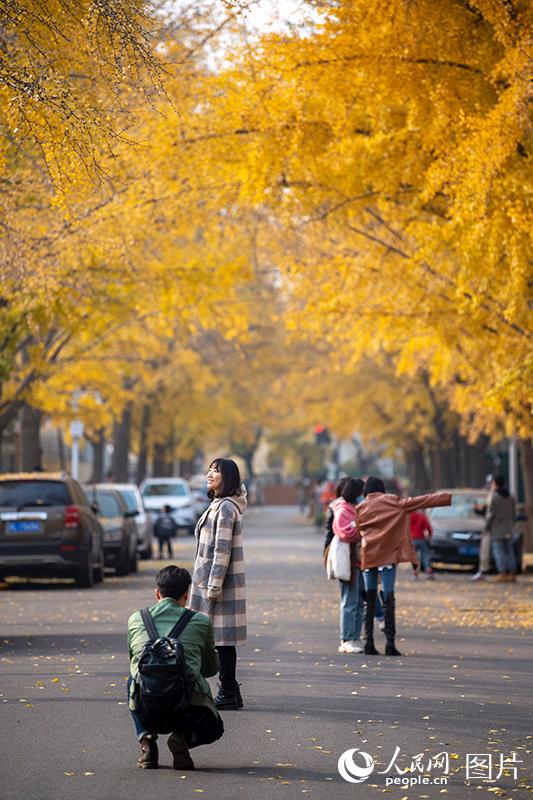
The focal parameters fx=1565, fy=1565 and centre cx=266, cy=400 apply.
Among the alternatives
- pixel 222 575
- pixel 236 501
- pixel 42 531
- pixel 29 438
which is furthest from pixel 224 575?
pixel 29 438

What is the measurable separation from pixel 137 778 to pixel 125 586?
54.5 ft

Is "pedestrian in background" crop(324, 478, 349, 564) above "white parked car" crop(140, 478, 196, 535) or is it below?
below

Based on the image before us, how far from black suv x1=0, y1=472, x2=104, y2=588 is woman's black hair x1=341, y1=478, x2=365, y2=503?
930 centimetres

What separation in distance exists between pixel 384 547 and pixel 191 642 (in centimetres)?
644

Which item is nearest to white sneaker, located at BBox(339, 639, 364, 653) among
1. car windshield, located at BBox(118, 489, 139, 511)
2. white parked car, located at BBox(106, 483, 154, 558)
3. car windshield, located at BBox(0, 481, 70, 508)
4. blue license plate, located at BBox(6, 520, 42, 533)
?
blue license plate, located at BBox(6, 520, 42, 533)

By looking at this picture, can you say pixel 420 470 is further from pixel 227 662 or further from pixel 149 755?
pixel 149 755

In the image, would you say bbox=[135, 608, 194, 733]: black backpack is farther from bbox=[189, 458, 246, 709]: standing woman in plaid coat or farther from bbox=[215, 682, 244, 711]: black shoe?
bbox=[215, 682, 244, 711]: black shoe

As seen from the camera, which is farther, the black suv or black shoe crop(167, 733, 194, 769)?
the black suv

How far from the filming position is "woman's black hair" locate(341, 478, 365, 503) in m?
14.8

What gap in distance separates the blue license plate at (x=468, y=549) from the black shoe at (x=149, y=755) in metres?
21.6

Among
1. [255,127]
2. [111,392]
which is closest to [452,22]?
[255,127]

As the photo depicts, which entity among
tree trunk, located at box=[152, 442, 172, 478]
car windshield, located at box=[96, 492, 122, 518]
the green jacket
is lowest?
the green jacket

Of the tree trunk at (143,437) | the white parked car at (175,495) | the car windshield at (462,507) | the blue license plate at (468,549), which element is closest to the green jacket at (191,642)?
the blue license plate at (468,549)

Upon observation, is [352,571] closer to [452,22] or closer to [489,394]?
[452,22]
